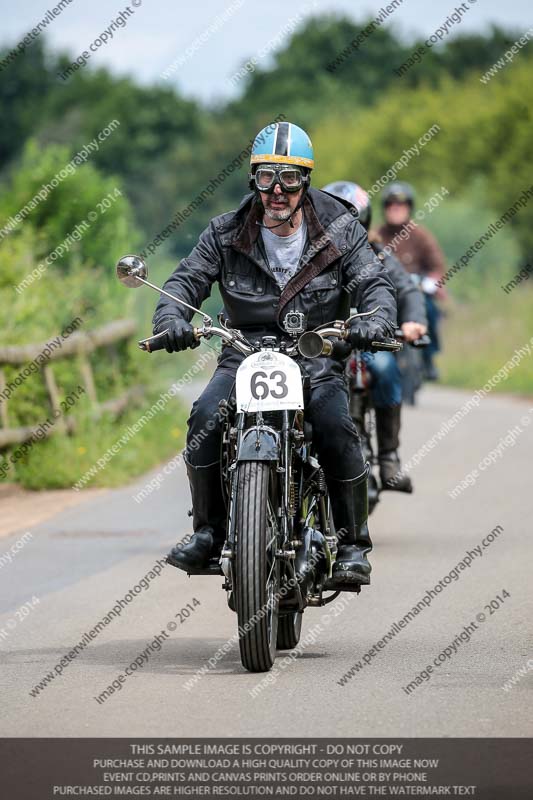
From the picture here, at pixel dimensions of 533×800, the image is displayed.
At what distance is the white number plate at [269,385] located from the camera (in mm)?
6973

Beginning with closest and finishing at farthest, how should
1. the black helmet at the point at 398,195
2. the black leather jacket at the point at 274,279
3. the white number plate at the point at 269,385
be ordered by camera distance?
the white number plate at the point at 269,385
the black leather jacket at the point at 274,279
the black helmet at the point at 398,195

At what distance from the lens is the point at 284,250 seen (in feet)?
25.1

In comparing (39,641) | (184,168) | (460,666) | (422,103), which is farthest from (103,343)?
(184,168)

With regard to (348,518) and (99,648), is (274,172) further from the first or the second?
(99,648)

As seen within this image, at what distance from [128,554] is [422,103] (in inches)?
2472

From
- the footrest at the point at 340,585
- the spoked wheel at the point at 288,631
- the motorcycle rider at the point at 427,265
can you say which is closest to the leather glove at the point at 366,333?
the footrest at the point at 340,585

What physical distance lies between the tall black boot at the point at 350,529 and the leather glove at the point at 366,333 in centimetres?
64

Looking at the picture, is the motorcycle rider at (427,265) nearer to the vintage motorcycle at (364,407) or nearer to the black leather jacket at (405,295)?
the vintage motorcycle at (364,407)

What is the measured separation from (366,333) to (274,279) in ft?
1.90

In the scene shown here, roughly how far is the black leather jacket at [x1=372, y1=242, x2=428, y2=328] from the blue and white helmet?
3.23 meters

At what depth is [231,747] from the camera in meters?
5.62

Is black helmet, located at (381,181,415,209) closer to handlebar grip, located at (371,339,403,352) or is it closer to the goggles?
the goggles

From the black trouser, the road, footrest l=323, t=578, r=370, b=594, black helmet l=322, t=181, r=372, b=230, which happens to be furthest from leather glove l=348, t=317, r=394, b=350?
black helmet l=322, t=181, r=372, b=230

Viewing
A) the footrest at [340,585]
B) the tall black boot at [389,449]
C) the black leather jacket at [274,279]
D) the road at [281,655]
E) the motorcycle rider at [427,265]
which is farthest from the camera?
the motorcycle rider at [427,265]
